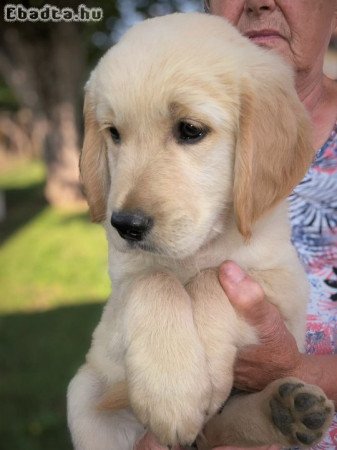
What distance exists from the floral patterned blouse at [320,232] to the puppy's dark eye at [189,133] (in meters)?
0.91

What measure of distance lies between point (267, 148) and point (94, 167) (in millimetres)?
675

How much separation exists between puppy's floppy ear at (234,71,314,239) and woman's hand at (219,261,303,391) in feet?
0.52

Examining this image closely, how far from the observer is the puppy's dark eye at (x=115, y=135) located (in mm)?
2240

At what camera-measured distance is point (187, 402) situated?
1.91m

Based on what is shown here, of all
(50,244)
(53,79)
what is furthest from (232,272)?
(53,79)

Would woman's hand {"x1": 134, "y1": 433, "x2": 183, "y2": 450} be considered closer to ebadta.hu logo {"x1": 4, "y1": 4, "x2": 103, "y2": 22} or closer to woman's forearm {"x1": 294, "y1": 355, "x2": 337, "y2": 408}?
woman's forearm {"x1": 294, "y1": 355, "x2": 337, "y2": 408}

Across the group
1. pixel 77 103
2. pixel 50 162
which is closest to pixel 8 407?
pixel 50 162

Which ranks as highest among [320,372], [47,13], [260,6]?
[260,6]

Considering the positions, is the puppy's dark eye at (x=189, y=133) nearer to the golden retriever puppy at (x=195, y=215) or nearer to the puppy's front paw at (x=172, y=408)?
the golden retriever puppy at (x=195, y=215)

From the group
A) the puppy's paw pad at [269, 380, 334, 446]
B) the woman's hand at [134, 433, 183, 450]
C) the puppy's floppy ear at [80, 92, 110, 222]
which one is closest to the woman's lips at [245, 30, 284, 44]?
the puppy's floppy ear at [80, 92, 110, 222]

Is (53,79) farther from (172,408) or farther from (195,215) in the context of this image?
(172,408)

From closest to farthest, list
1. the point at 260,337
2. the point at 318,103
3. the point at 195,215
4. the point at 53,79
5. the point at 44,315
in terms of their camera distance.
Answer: the point at 195,215 → the point at 260,337 → the point at 318,103 → the point at 44,315 → the point at 53,79

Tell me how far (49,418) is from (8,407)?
0.42 metres

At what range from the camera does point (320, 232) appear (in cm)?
288
